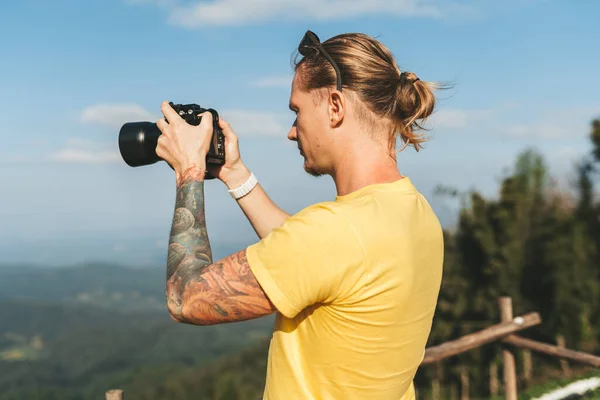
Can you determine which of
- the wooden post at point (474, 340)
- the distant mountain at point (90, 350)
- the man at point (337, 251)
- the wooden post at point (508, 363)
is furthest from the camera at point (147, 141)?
the distant mountain at point (90, 350)

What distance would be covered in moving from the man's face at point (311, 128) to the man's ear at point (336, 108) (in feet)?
0.04

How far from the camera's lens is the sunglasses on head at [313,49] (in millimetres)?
1608

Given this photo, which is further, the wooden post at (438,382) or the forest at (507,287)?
the wooden post at (438,382)

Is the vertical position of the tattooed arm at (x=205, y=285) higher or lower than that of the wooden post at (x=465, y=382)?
higher

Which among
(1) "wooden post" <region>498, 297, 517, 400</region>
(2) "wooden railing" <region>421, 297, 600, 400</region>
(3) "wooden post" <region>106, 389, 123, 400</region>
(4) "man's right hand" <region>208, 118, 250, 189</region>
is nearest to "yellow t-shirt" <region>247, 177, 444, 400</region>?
(4) "man's right hand" <region>208, 118, 250, 189</region>

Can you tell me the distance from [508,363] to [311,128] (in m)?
5.88

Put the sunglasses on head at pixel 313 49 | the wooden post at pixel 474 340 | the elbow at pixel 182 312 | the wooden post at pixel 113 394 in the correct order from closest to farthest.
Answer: the elbow at pixel 182 312 → the sunglasses on head at pixel 313 49 → the wooden post at pixel 113 394 → the wooden post at pixel 474 340

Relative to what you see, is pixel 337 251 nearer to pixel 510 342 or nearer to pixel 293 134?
pixel 293 134

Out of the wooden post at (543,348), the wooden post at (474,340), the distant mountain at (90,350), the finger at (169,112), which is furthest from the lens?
the distant mountain at (90,350)

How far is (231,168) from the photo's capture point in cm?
221

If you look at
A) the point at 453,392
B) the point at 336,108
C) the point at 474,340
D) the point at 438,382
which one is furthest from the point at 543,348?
the point at 438,382

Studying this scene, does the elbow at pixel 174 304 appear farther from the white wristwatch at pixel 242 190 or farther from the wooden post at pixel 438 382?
the wooden post at pixel 438 382

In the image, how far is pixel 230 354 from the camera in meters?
20.0

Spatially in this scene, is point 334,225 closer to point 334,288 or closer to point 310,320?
point 334,288
